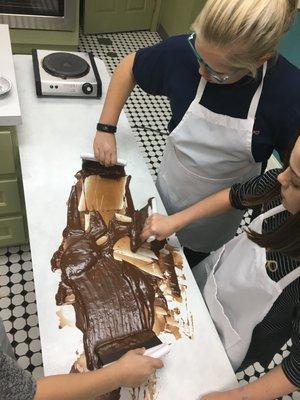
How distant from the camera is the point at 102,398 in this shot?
79 centimetres

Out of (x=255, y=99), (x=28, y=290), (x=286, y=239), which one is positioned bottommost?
(x=28, y=290)

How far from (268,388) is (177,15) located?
3166 mm

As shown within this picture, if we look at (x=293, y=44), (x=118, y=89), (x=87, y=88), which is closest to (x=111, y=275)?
(x=118, y=89)

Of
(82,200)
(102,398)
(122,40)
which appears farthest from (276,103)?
(122,40)

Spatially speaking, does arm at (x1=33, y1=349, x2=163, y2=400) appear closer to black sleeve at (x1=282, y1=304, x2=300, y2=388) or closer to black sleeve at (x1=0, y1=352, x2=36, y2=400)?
black sleeve at (x1=0, y1=352, x2=36, y2=400)

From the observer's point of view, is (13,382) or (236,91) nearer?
(13,382)

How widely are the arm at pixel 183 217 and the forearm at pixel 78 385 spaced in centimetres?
39

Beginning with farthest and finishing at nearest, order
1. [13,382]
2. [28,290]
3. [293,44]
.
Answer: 1. [293,44]
2. [28,290]
3. [13,382]

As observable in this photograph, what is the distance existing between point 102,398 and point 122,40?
3.21 m

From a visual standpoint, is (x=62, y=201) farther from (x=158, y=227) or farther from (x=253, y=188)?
(x=253, y=188)

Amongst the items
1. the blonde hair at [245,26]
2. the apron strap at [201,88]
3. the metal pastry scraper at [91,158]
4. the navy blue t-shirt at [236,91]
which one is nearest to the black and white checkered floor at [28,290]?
the metal pastry scraper at [91,158]

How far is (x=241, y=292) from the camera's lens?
0.91 m

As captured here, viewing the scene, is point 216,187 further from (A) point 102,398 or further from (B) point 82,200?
(A) point 102,398

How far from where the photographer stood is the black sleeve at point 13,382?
22.5 inches
